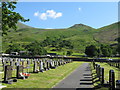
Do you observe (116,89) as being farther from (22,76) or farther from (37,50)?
(37,50)

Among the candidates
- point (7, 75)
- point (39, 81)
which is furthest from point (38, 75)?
point (7, 75)

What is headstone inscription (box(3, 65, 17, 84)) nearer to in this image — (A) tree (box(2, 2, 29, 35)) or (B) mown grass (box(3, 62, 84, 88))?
(B) mown grass (box(3, 62, 84, 88))

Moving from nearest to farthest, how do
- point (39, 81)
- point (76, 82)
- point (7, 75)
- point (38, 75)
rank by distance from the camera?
point (7, 75), point (76, 82), point (39, 81), point (38, 75)

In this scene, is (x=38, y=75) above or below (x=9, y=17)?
below

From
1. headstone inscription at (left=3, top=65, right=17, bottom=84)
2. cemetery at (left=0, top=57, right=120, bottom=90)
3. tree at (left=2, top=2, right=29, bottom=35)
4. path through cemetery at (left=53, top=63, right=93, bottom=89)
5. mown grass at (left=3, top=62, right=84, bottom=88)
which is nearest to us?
cemetery at (left=0, top=57, right=120, bottom=90)

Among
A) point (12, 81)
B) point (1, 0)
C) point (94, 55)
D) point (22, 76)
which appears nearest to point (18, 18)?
point (1, 0)

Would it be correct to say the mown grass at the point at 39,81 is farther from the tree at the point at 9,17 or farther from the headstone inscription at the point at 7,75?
the tree at the point at 9,17

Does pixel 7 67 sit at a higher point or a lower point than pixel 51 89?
higher

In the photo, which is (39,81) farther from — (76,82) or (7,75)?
(76,82)

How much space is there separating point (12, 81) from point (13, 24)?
7844 millimetres

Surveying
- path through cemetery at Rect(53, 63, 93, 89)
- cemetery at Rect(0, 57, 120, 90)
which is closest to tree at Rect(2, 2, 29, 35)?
cemetery at Rect(0, 57, 120, 90)

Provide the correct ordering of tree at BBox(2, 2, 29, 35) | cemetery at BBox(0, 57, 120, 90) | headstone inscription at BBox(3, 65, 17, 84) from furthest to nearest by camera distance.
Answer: tree at BBox(2, 2, 29, 35) → headstone inscription at BBox(3, 65, 17, 84) → cemetery at BBox(0, 57, 120, 90)

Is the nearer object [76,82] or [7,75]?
[7,75]

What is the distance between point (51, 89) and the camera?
12047 millimetres
